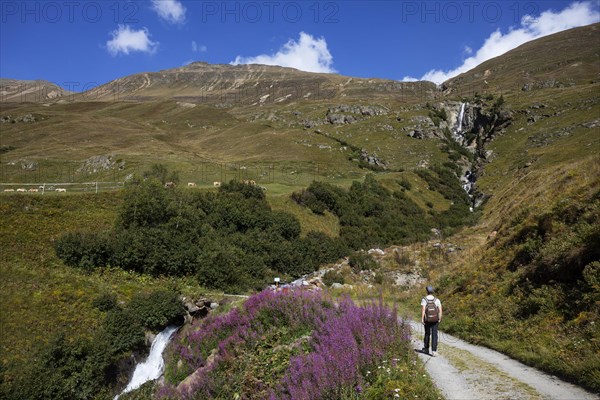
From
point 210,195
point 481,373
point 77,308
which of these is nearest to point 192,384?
point 481,373

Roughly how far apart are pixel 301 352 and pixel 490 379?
14.2ft

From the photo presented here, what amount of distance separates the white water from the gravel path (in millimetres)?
16519

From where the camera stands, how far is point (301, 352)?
918 centimetres

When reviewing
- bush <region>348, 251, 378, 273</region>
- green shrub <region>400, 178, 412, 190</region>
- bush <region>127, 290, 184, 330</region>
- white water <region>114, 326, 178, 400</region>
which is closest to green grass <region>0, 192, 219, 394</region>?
bush <region>127, 290, 184, 330</region>

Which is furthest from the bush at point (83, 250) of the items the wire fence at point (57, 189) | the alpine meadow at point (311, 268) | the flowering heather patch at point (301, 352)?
the flowering heather patch at point (301, 352)

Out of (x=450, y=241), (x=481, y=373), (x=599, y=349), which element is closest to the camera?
(x=599, y=349)

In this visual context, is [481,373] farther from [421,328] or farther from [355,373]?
[421,328]

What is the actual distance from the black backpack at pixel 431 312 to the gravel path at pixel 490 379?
98 cm

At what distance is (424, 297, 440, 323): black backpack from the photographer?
35.4 ft

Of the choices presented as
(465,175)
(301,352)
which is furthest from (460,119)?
(301,352)

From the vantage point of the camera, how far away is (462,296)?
1683cm

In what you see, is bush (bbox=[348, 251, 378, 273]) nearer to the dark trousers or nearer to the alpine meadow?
the alpine meadow

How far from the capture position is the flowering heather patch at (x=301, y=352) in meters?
7.16

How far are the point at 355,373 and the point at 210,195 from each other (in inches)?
1521
